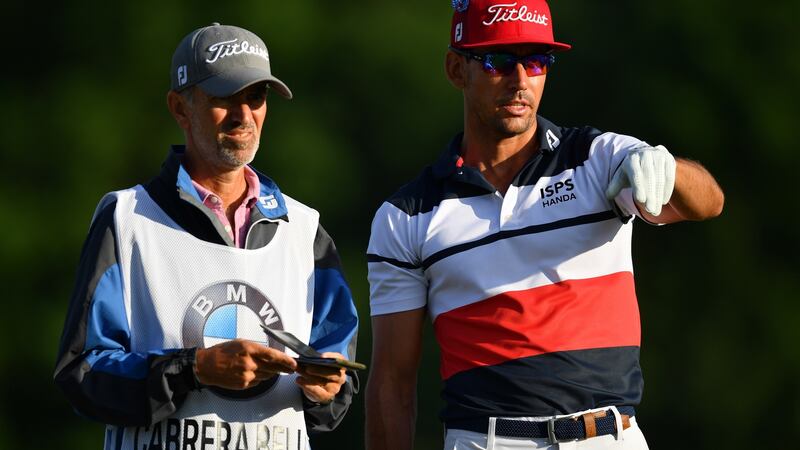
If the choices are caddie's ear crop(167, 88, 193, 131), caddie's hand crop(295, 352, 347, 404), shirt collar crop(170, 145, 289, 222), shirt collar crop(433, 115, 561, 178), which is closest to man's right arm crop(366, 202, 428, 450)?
shirt collar crop(433, 115, 561, 178)

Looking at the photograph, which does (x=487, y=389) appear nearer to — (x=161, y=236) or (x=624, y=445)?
(x=624, y=445)

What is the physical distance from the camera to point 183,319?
3049 millimetres

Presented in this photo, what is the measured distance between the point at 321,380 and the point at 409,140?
326 centimetres

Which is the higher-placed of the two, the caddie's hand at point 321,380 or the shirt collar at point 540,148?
the shirt collar at point 540,148

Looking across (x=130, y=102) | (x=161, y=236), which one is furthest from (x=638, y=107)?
(x=161, y=236)

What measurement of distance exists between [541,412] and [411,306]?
1.45 feet

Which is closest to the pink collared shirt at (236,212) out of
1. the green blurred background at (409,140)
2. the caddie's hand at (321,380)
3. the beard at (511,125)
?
the caddie's hand at (321,380)

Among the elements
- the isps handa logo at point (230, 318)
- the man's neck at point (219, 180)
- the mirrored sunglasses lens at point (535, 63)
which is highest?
the mirrored sunglasses lens at point (535, 63)

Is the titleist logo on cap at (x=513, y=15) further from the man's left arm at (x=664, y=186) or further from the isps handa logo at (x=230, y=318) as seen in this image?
the isps handa logo at (x=230, y=318)

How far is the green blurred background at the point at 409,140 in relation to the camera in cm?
568

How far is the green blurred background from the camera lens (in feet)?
18.6

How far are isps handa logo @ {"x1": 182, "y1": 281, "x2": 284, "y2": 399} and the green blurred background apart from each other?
9.50 ft

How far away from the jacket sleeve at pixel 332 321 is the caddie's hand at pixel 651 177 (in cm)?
69

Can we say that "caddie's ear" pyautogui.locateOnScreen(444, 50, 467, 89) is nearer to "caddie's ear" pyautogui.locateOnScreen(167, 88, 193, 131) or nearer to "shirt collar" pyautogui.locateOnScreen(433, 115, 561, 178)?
"shirt collar" pyautogui.locateOnScreen(433, 115, 561, 178)
